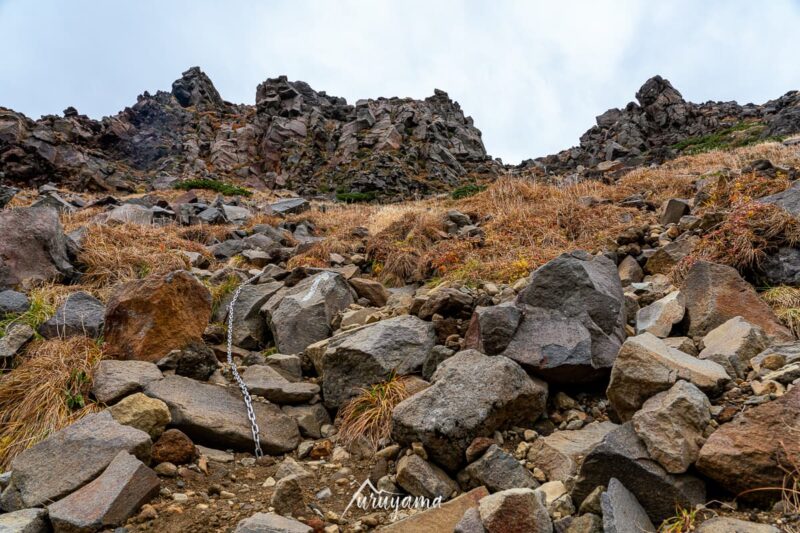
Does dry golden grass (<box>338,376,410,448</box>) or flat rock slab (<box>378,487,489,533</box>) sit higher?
dry golden grass (<box>338,376,410,448</box>)

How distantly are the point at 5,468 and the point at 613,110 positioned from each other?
50869mm

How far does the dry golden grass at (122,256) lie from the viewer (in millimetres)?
6566

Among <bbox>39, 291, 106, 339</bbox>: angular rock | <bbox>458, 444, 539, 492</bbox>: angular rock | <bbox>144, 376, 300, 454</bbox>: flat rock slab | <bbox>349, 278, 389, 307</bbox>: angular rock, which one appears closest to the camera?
<bbox>458, 444, 539, 492</bbox>: angular rock

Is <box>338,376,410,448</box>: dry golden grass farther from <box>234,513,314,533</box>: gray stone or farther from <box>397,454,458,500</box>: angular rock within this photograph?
<box>234,513,314,533</box>: gray stone

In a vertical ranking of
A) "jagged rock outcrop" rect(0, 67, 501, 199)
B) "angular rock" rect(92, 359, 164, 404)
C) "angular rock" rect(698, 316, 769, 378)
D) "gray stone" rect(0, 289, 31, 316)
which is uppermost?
"jagged rock outcrop" rect(0, 67, 501, 199)

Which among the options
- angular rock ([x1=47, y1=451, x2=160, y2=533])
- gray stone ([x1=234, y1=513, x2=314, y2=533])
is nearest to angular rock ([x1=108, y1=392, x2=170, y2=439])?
angular rock ([x1=47, y1=451, x2=160, y2=533])

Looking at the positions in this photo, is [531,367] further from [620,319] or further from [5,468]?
[5,468]

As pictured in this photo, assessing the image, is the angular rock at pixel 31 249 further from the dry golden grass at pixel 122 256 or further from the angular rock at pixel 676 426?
the angular rock at pixel 676 426

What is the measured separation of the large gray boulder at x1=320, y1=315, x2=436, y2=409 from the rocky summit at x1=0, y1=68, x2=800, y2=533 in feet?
0.06

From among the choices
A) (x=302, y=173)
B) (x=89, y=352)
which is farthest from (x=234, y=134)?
(x=89, y=352)

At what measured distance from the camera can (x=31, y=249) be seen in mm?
6242

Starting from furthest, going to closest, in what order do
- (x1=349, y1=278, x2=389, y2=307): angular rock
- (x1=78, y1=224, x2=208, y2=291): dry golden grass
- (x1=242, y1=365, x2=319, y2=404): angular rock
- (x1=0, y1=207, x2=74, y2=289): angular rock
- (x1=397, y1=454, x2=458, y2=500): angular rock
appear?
(x1=78, y1=224, x2=208, y2=291): dry golden grass, (x1=349, y1=278, x2=389, y2=307): angular rock, (x1=0, y1=207, x2=74, y2=289): angular rock, (x1=242, y1=365, x2=319, y2=404): angular rock, (x1=397, y1=454, x2=458, y2=500): angular rock

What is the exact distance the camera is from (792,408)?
2.27 meters

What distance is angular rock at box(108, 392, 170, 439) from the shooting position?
337 centimetres
